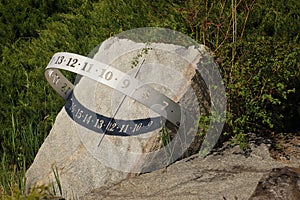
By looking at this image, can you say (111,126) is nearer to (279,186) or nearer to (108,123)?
(108,123)

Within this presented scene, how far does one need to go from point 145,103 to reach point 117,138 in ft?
1.36

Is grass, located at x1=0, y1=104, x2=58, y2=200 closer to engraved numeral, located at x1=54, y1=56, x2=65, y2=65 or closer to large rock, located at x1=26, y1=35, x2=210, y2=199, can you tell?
large rock, located at x1=26, y1=35, x2=210, y2=199

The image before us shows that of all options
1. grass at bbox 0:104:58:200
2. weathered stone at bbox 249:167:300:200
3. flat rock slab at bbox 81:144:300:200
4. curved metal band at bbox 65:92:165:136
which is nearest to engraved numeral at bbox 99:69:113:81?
curved metal band at bbox 65:92:165:136

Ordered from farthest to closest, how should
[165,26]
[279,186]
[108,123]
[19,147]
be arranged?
[19,147], [165,26], [108,123], [279,186]

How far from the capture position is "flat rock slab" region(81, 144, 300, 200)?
3.54m

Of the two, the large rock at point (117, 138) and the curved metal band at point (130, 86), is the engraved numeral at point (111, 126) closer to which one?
the large rock at point (117, 138)

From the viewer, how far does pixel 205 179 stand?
372 cm

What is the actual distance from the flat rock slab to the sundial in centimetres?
11

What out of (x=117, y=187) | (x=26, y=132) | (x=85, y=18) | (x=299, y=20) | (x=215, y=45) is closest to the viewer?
(x=117, y=187)

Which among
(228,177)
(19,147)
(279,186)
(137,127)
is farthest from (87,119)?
(279,186)

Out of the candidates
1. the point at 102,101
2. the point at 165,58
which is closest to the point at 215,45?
the point at 165,58

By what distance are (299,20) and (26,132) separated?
7.72 ft

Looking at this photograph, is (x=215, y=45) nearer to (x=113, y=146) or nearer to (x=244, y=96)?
(x=244, y=96)

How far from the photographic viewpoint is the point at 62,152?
4152 millimetres
